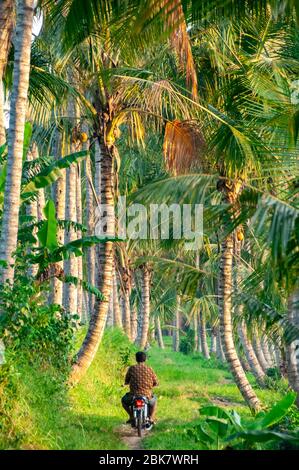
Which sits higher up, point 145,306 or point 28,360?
point 145,306

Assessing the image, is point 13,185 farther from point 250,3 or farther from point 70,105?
point 70,105

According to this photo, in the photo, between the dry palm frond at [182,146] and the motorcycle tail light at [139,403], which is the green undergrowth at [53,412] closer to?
the motorcycle tail light at [139,403]

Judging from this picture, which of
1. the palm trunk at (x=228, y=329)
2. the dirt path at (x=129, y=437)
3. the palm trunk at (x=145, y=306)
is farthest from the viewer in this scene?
the palm trunk at (x=145, y=306)

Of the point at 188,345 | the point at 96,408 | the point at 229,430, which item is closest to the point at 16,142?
the point at 229,430

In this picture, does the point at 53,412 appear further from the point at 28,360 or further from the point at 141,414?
the point at 141,414

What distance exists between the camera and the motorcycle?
40.5 ft

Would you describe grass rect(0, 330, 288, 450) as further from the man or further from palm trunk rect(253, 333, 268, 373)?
palm trunk rect(253, 333, 268, 373)

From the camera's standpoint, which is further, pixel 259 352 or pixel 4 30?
pixel 259 352

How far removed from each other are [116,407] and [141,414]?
382 cm

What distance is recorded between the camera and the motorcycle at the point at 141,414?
1234cm

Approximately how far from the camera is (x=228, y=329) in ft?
58.5

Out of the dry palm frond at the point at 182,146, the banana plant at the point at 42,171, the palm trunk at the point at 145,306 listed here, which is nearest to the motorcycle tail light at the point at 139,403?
the banana plant at the point at 42,171

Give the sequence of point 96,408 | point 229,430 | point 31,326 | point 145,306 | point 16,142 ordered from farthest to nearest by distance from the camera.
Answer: point 145,306, point 96,408, point 16,142, point 31,326, point 229,430

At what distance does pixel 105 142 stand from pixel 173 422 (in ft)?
18.0
